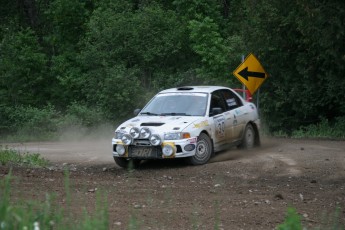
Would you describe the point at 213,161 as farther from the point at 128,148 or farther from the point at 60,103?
the point at 60,103

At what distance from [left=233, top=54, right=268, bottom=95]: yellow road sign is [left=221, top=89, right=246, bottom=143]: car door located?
275 inches

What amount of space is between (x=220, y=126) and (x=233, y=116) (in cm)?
82

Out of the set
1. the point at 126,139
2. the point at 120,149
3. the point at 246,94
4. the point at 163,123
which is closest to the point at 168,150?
the point at 163,123

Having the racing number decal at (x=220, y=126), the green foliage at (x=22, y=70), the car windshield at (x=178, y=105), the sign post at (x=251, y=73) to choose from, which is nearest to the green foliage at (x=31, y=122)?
the green foliage at (x=22, y=70)

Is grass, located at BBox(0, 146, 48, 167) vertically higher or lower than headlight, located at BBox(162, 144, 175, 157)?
lower

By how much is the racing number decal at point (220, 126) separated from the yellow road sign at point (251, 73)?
27.5 ft

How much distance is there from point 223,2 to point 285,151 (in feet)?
71.4

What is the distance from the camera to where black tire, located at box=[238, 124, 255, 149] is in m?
16.3

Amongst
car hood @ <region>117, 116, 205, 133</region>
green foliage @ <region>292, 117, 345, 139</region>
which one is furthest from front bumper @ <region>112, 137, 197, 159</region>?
green foliage @ <region>292, 117, 345, 139</region>

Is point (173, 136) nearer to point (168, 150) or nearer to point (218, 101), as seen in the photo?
point (168, 150)

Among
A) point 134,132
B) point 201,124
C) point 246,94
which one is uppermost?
point 246,94

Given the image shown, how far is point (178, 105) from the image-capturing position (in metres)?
15.1

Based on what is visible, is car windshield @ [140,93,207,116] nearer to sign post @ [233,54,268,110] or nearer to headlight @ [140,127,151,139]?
headlight @ [140,127,151,139]

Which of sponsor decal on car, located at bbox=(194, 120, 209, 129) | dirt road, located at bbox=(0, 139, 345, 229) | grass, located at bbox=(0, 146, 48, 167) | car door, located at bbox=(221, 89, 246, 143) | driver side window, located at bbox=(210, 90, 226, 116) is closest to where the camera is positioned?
dirt road, located at bbox=(0, 139, 345, 229)
